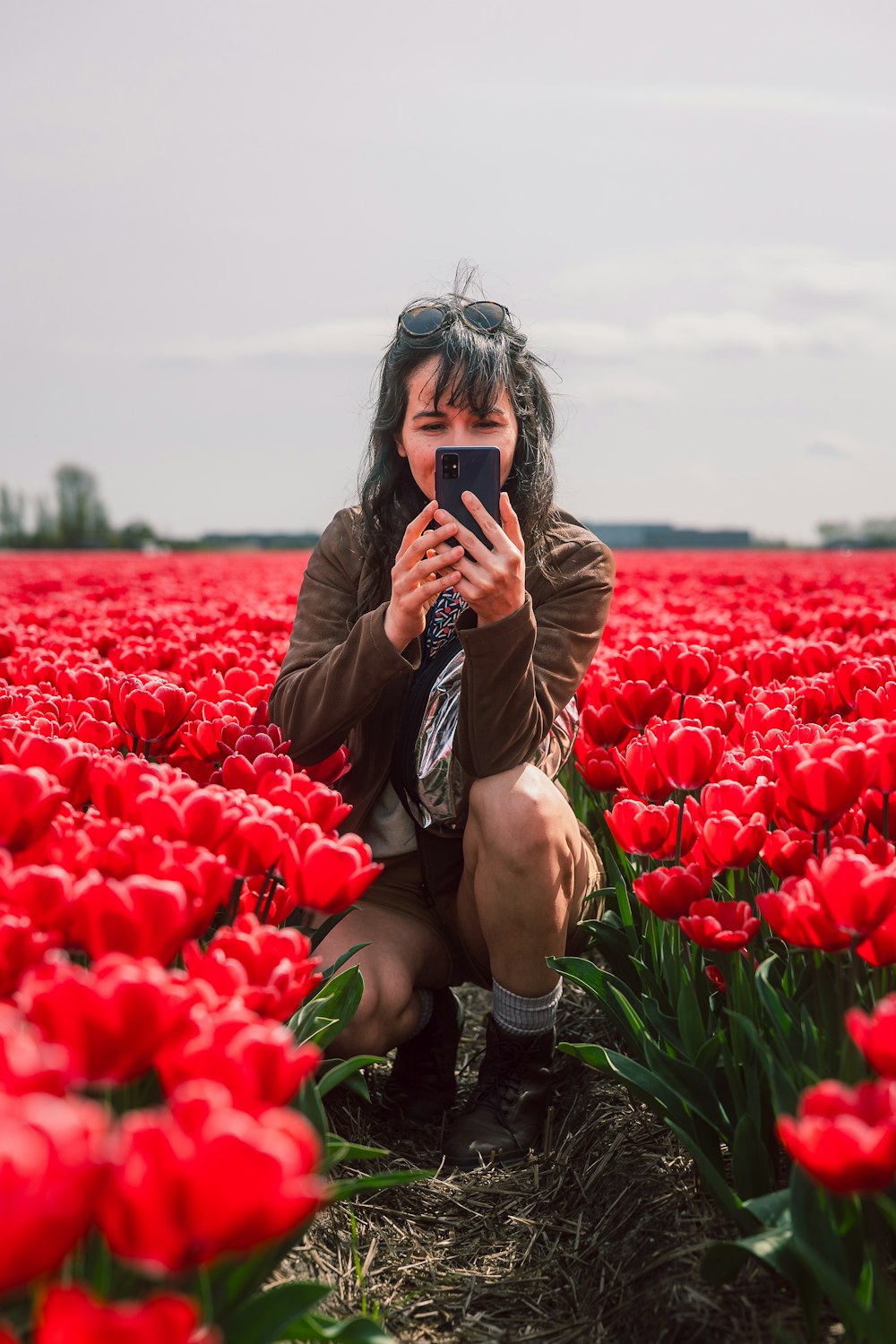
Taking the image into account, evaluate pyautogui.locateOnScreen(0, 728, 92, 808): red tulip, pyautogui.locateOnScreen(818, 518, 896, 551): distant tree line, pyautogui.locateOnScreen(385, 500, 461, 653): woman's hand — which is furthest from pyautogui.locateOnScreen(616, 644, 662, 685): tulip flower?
pyautogui.locateOnScreen(818, 518, 896, 551): distant tree line

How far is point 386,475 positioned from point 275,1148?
84.2 inches

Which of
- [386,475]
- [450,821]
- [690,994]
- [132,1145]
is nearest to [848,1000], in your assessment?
[690,994]

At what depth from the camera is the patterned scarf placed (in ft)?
8.80

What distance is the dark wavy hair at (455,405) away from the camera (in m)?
2.53

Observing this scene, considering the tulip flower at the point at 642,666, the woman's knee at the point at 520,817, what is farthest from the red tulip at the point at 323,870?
the tulip flower at the point at 642,666

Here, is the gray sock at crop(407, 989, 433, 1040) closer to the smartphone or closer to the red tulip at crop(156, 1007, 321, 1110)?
the smartphone

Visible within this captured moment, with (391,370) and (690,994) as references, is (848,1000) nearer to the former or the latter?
(690,994)

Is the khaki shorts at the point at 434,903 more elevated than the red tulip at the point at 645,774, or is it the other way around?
the red tulip at the point at 645,774

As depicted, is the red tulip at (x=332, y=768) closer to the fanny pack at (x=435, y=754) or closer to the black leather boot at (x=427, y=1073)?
the fanny pack at (x=435, y=754)

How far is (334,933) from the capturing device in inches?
97.4

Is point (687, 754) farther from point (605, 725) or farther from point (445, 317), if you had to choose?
point (445, 317)

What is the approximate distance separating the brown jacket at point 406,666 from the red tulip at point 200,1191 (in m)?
1.48

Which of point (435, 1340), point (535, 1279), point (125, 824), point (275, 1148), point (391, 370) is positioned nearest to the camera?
point (275, 1148)

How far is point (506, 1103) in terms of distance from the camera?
239cm
